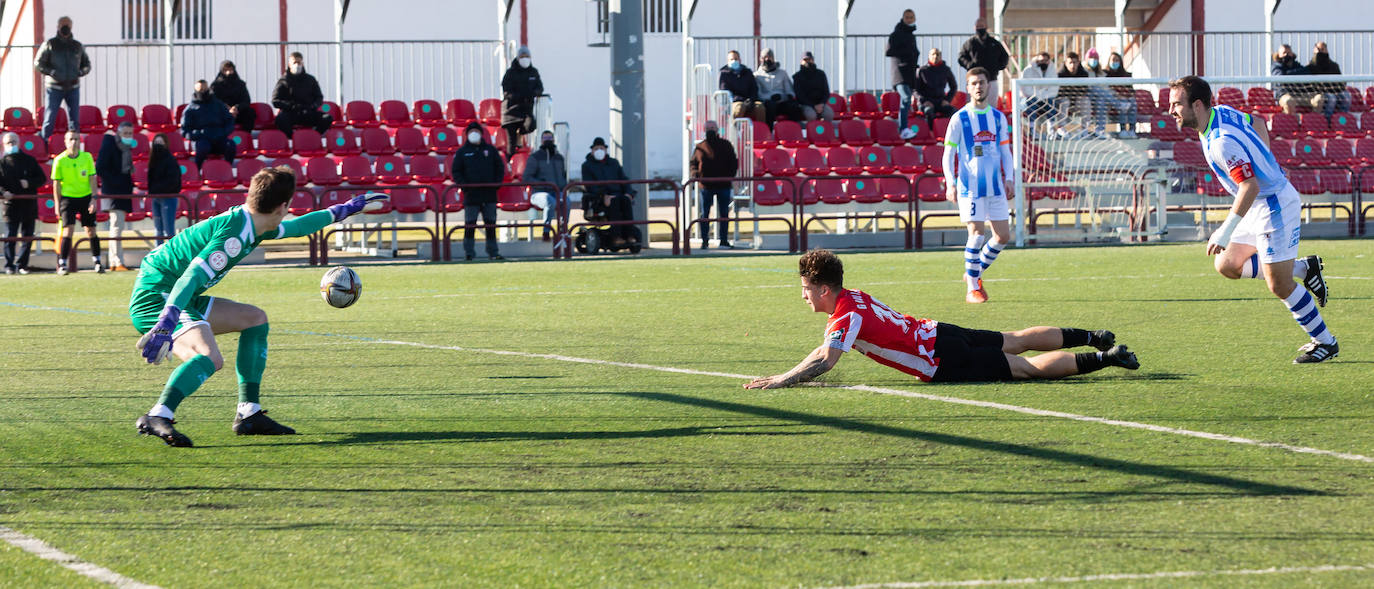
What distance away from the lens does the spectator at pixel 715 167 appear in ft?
74.1

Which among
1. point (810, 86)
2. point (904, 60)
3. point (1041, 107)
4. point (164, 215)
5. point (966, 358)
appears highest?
point (904, 60)

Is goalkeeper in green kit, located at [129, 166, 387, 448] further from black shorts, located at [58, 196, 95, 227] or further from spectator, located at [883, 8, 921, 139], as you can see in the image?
spectator, located at [883, 8, 921, 139]

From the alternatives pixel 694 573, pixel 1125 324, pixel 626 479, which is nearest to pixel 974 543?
pixel 694 573

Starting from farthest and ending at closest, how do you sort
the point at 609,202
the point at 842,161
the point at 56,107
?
1. the point at 842,161
2. the point at 56,107
3. the point at 609,202

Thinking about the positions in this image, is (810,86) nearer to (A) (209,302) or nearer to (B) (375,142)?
(B) (375,142)

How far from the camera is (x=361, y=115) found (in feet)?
84.4

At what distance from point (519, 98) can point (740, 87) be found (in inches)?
138

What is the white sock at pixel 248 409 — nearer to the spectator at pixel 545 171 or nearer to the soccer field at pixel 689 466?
the soccer field at pixel 689 466

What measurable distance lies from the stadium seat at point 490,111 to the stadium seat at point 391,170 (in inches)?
88.2

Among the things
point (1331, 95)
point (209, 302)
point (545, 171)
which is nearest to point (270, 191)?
point (209, 302)

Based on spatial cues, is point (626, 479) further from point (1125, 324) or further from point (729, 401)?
point (1125, 324)

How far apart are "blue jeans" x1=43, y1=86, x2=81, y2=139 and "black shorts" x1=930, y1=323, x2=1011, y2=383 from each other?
60.9ft

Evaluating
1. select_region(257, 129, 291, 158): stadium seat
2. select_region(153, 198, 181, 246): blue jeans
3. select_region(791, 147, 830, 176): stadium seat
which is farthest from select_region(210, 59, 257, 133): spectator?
select_region(791, 147, 830, 176): stadium seat

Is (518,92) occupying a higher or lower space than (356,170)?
higher
